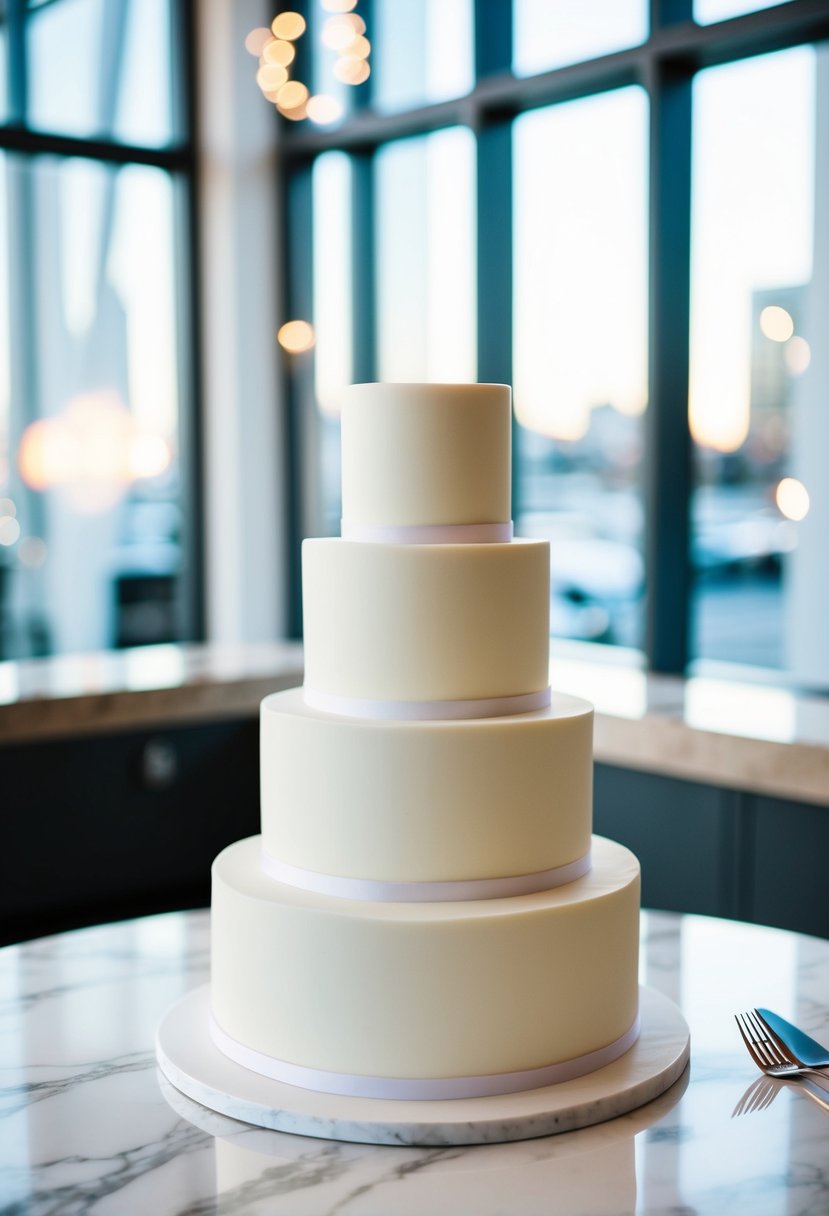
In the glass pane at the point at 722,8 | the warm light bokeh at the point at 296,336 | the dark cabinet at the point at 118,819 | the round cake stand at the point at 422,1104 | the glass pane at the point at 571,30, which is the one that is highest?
the glass pane at the point at 571,30

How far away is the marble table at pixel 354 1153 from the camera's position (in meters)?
1.06

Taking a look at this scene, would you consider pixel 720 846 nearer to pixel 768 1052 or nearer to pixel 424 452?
pixel 768 1052

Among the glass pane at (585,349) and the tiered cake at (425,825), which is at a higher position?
the glass pane at (585,349)

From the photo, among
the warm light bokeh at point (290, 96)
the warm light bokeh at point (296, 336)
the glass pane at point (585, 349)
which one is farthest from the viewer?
the warm light bokeh at point (296, 336)

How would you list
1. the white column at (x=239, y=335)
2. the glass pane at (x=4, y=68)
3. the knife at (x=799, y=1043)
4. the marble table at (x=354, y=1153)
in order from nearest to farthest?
the marble table at (x=354, y=1153), the knife at (x=799, y=1043), the glass pane at (x=4, y=68), the white column at (x=239, y=335)

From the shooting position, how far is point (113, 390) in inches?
162

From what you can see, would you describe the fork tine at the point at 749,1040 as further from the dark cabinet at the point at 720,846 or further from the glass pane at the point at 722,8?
the glass pane at the point at 722,8

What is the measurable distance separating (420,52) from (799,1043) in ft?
10.4

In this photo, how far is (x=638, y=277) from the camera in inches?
130

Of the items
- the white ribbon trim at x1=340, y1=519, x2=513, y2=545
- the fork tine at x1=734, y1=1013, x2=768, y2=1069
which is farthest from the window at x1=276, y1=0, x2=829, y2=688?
the white ribbon trim at x1=340, y1=519, x2=513, y2=545

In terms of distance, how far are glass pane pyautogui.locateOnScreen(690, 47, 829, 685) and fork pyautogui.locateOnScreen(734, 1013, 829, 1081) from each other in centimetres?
173

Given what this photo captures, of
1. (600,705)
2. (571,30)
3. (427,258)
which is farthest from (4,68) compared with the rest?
(600,705)

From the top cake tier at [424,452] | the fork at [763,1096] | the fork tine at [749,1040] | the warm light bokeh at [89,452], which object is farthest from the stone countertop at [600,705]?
the top cake tier at [424,452]

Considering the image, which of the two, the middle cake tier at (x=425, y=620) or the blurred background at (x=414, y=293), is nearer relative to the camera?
the middle cake tier at (x=425, y=620)
